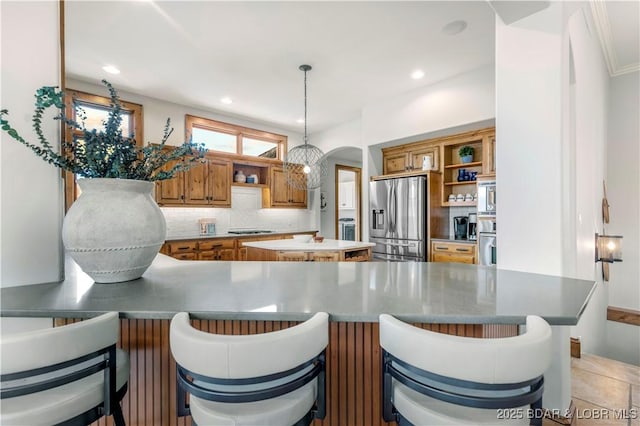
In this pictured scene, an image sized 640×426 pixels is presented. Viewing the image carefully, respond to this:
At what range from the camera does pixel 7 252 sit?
1.23m

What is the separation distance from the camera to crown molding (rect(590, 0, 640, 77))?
2.73 m

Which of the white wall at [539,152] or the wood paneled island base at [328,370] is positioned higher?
the white wall at [539,152]

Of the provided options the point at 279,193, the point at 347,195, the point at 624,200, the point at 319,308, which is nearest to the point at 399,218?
the point at 279,193

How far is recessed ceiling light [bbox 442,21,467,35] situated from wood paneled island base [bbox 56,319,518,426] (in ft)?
9.31

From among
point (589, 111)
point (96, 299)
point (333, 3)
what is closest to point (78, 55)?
point (333, 3)

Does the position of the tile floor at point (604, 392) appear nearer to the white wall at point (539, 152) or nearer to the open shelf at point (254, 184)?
the white wall at point (539, 152)

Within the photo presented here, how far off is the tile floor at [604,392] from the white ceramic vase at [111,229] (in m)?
2.54

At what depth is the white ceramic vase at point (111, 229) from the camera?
1.21 meters

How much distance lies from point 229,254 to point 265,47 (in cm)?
316

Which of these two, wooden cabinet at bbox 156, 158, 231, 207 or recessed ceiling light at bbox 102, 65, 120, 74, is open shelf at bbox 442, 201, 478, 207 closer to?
wooden cabinet at bbox 156, 158, 231, 207

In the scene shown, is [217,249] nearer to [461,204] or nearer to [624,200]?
[461,204]

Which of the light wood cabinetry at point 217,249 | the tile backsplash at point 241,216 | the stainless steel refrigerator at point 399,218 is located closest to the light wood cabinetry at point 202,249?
the light wood cabinetry at point 217,249

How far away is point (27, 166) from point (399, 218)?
167 inches

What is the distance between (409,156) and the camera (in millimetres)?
5004
